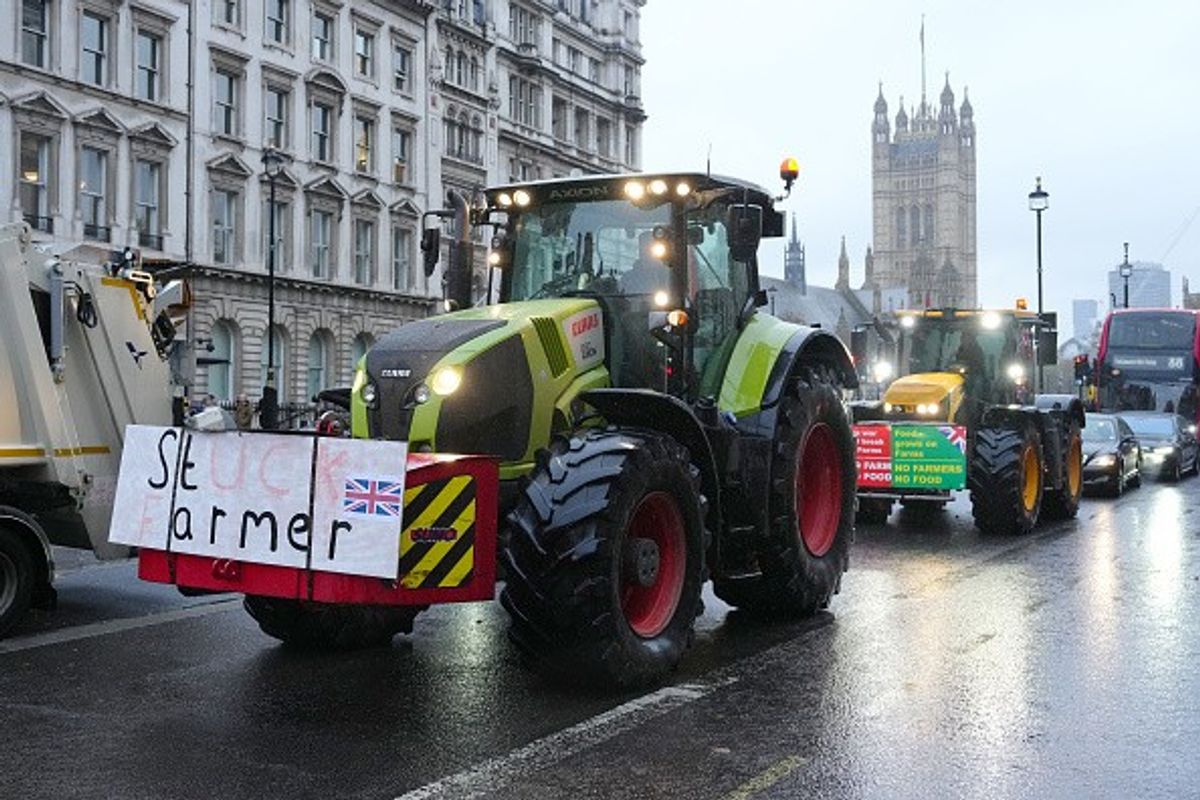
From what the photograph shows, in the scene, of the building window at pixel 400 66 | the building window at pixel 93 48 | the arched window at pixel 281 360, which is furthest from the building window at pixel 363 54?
the building window at pixel 93 48

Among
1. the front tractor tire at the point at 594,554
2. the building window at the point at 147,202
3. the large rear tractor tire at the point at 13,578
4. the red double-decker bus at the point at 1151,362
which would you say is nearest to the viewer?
the front tractor tire at the point at 594,554

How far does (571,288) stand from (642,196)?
0.74m

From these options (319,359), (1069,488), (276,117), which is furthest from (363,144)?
(1069,488)

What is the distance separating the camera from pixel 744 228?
26.2ft

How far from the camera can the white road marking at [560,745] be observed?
5.15 meters

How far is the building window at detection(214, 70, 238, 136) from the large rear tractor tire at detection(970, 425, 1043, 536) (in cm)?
3156

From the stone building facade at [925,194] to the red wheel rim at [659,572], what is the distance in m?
136

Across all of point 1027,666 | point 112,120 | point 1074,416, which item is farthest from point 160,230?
point 1027,666

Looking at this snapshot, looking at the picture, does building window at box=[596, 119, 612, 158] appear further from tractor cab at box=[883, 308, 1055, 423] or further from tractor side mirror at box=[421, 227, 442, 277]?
tractor side mirror at box=[421, 227, 442, 277]

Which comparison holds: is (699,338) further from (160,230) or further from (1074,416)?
(160,230)

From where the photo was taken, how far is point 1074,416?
18.1 meters

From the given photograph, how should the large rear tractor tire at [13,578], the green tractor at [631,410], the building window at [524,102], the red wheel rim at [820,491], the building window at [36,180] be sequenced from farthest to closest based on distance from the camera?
the building window at [524,102] < the building window at [36,180] < the red wheel rim at [820,491] < the large rear tractor tire at [13,578] < the green tractor at [631,410]

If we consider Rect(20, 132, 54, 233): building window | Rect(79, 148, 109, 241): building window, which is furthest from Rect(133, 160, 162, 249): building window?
Rect(20, 132, 54, 233): building window

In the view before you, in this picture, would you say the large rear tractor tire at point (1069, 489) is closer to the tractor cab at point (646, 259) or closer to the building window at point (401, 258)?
the tractor cab at point (646, 259)
